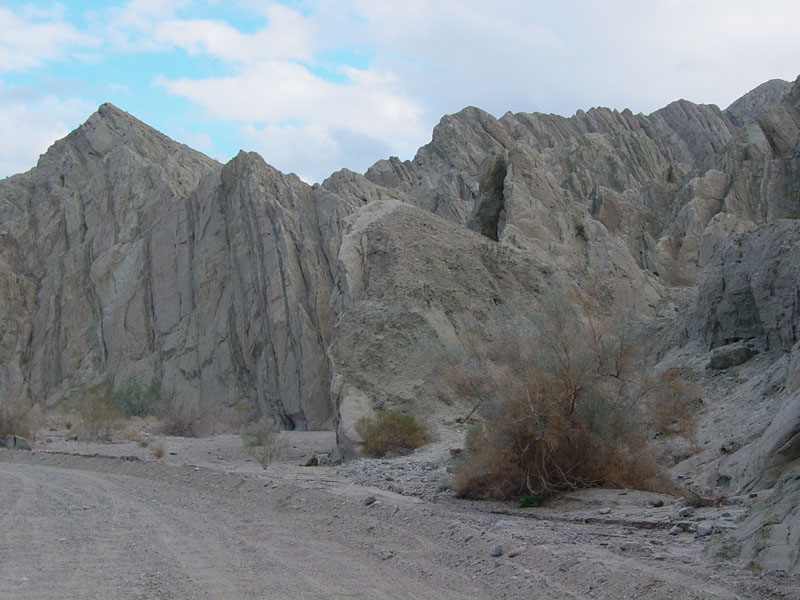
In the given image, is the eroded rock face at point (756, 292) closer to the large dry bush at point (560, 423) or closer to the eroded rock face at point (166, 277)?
the large dry bush at point (560, 423)

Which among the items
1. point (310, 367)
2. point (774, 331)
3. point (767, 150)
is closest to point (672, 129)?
point (767, 150)

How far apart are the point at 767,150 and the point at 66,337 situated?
5039cm

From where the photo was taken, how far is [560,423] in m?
12.3

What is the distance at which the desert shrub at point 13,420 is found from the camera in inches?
1136

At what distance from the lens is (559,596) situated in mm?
7230

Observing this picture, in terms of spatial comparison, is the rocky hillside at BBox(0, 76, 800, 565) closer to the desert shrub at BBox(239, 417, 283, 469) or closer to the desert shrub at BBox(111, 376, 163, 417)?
the desert shrub at BBox(111, 376, 163, 417)

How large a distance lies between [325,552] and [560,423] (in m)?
4.52

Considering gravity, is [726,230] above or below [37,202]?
below

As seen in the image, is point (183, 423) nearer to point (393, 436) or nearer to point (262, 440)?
point (262, 440)

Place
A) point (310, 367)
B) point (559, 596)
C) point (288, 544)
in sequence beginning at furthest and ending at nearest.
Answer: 1. point (310, 367)
2. point (288, 544)
3. point (559, 596)

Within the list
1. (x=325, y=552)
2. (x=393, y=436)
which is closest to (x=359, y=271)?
(x=393, y=436)

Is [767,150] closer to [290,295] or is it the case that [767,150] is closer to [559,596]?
[290,295]

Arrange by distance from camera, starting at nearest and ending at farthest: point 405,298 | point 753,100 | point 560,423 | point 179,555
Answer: point 179,555, point 560,423, point 405,298, point 753,100

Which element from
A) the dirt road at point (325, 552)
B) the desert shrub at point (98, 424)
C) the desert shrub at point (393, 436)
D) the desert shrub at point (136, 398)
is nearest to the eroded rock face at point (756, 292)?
the desert shrub at point (393, 436)
